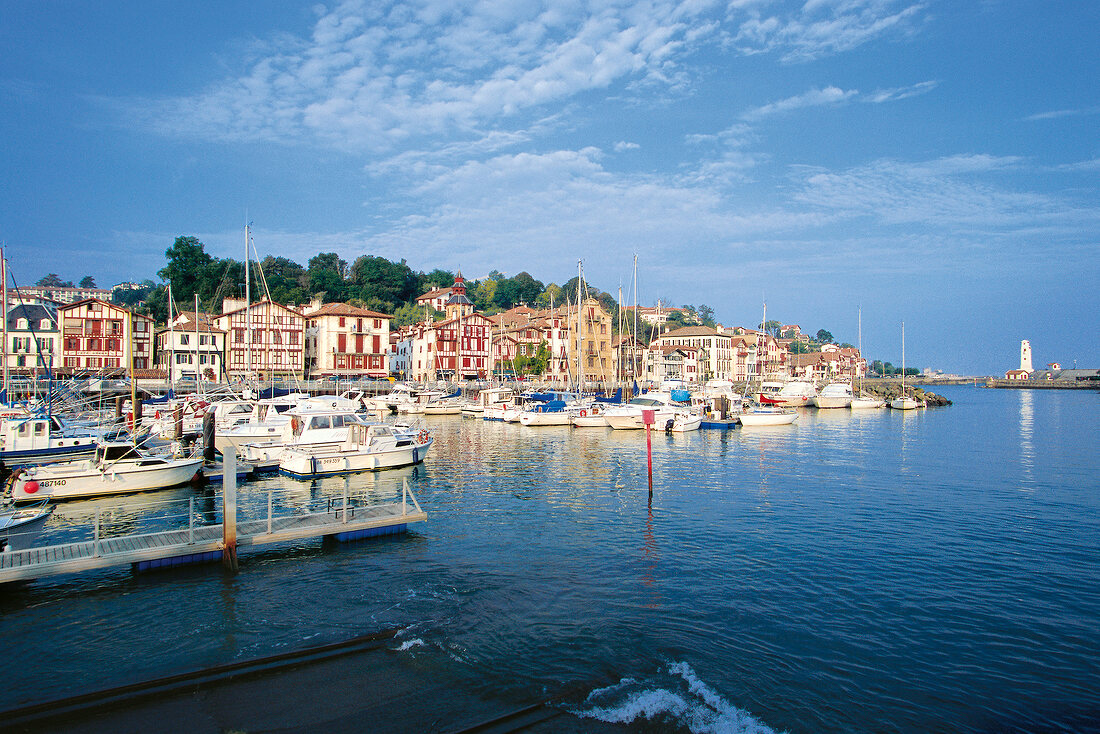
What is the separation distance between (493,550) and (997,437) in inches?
1966

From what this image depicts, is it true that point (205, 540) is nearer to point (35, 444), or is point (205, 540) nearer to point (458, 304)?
point (35, 444)

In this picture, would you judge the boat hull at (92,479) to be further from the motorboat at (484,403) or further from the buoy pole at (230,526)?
the motorboat at (484,403)

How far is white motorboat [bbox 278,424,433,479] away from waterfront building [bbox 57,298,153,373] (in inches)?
2184

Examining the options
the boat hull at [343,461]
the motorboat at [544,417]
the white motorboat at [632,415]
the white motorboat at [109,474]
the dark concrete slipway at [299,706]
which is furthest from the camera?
the motorboat at [544,417]

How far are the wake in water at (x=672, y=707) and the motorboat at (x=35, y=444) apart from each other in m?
27.8

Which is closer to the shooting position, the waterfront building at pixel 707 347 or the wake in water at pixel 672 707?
the wake in water at pixel 672 707

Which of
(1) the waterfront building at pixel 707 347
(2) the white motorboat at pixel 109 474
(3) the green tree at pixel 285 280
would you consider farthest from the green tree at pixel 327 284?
(2) the white motorboat at pixel 109 474

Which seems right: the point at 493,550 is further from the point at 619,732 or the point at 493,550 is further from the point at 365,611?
the point at 619,732

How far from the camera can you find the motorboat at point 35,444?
2789 cm

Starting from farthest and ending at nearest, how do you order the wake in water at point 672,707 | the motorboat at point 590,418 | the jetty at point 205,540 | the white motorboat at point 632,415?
1. the motorboat at point 590,418
2. the white motorboat at point 632,415
3. the jetty at point 205,540
4. the wake in water at point 672,707

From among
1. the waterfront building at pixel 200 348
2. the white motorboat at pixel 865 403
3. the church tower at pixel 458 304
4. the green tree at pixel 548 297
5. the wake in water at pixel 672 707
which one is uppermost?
the green tree at pixel 548 297

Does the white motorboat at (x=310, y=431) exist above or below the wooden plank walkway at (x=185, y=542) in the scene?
above

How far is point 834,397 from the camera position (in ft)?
293

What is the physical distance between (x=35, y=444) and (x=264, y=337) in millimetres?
52084
